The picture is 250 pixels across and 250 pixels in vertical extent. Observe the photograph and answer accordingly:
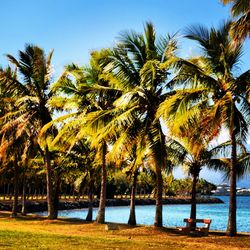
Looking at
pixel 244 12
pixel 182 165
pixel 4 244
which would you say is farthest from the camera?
pixel 182 165

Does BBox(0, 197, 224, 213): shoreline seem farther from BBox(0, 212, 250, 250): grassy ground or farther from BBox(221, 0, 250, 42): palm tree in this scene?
BBox(221, 0, 250, 42): palm tree

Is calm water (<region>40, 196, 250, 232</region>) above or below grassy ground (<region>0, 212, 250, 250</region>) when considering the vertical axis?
Result: below

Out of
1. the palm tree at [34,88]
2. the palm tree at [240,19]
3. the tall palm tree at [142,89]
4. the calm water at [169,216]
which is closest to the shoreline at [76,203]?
the calm water at [169,216]

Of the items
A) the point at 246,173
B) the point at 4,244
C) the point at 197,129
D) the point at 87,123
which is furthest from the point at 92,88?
the point at 4,244

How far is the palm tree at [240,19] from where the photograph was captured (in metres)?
14.9

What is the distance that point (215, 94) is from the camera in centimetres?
1884

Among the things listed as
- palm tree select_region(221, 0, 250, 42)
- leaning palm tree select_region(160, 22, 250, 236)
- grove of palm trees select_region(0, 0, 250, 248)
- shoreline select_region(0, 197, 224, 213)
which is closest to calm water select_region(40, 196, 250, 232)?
shoreline select_region(0, 197, 224, 213)

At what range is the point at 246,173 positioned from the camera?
21219 mm

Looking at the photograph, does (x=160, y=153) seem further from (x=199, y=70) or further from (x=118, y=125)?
(x=199, y=70)

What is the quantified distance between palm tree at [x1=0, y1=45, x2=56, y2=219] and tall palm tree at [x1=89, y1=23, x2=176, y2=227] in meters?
7.19

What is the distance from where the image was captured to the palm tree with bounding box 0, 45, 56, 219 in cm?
2788

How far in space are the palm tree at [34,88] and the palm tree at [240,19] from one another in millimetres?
15130

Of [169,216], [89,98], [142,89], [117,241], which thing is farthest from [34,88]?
[169,216]

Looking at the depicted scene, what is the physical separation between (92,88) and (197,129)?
737 cm
